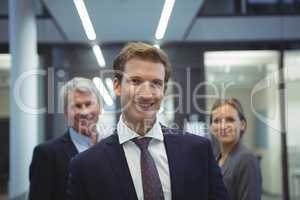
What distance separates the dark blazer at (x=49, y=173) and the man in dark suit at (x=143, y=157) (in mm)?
619

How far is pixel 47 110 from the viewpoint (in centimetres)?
415

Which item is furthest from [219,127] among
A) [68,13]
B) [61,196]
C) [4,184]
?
[4,184]

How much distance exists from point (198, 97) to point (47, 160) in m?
2.86

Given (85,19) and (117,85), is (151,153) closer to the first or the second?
(117,85)

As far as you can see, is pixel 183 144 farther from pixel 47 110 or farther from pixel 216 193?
pixel 47 110

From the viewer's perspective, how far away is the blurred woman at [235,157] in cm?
181

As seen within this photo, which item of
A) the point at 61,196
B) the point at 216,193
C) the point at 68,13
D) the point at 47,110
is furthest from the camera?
the point at 47,110

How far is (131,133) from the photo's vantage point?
1.14 metres

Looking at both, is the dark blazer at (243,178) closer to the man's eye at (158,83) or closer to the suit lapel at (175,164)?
the suit lapel at (175,164)

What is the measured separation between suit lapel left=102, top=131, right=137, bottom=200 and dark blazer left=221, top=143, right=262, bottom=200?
0.88 m

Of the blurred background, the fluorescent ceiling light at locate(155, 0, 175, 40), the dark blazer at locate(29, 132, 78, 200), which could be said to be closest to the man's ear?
the dark blazer at locate(29, 132, 78, 200)

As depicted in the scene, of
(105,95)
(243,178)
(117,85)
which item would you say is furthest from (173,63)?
(117,85)

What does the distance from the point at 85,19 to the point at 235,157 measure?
248 cm

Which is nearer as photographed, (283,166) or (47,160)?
(47,160)
